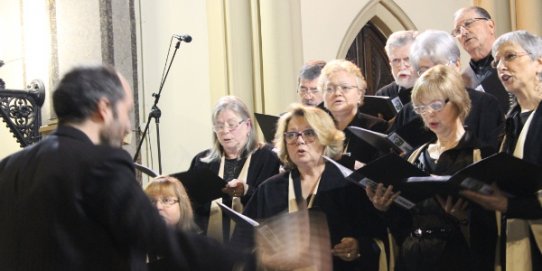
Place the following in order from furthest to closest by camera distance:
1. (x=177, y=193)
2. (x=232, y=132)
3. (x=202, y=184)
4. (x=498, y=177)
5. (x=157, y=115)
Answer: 1. (x=157, y=115)
2. (x=232, y=132)
3. (x=202, y=184)
4. (x=177, y=193)
5. (x=498, y=177)

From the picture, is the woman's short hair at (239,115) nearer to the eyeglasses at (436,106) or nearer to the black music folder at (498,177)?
the eyeglasses at (436,106)

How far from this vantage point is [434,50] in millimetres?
5352

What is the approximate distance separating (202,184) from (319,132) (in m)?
0.72

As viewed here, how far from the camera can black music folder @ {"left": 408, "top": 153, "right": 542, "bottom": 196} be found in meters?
3.85

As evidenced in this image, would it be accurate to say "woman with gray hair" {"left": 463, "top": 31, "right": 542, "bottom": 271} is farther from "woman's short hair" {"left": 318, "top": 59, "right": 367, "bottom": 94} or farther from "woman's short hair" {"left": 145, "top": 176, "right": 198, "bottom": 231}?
"woman's short hair" {"left": 145, "top": 176, "right": 198, "bottom": 231}

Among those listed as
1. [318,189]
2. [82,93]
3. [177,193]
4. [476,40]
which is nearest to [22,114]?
[177,193]

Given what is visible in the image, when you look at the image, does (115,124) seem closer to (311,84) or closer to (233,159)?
(233,159)

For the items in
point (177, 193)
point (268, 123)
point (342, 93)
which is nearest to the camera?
point (177, 193)

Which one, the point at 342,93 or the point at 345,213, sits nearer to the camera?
the point at 345,213

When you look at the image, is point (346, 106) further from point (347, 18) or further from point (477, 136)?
point (347, 18)

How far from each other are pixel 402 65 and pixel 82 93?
3.15 metres

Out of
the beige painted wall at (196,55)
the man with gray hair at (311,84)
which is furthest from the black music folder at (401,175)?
the beige painted wall at (196,55)

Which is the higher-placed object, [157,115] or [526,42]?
[526,42]

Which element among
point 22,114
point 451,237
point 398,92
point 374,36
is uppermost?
point 374,36
